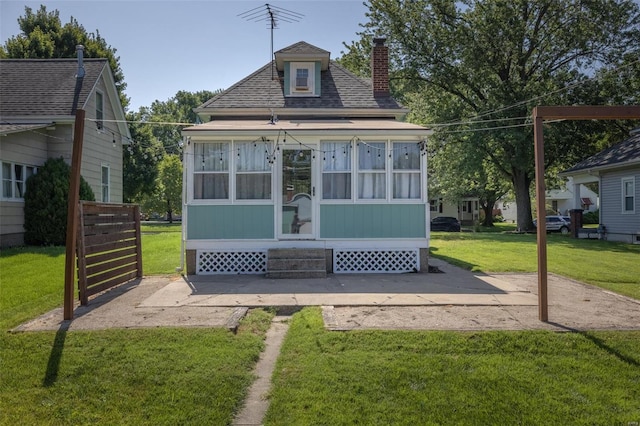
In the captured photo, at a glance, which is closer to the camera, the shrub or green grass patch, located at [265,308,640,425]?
green grass patch, located at [265,308,640,425]

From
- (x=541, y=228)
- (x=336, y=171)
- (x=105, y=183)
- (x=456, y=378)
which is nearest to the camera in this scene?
(x=456, y=378)

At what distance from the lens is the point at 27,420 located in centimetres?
313

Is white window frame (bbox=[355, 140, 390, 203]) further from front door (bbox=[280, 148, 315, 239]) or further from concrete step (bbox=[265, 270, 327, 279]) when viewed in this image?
concrete step (bbox=[265, 270, 327, 279])

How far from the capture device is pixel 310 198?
955cm

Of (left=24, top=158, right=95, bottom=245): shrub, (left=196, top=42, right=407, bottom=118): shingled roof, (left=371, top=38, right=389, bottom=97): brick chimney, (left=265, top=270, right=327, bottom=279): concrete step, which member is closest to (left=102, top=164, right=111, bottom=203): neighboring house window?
(left=24, top=158, right=95, bottom=245): shrub

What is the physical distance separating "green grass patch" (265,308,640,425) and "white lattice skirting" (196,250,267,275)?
4484 mm

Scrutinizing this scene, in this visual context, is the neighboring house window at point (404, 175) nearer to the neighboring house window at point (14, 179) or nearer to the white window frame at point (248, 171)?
the white window frame at point (248, 171)

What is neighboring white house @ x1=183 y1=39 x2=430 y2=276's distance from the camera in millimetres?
9312

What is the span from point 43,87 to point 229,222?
1154cm

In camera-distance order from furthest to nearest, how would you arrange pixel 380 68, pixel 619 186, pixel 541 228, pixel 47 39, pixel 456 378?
1. pixel 47 39
2. pixel 619 186
3. pixel 380 68
4. pixel 541 228
5. pixel 456 378

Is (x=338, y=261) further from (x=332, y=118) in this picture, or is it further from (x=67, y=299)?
(x=67, y=299)

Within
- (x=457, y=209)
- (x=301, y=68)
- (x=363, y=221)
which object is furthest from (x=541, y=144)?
(x=457, y=209)

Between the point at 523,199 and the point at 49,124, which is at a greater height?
the point at 49,124

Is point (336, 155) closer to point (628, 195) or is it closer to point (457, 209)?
point (628, 195)
